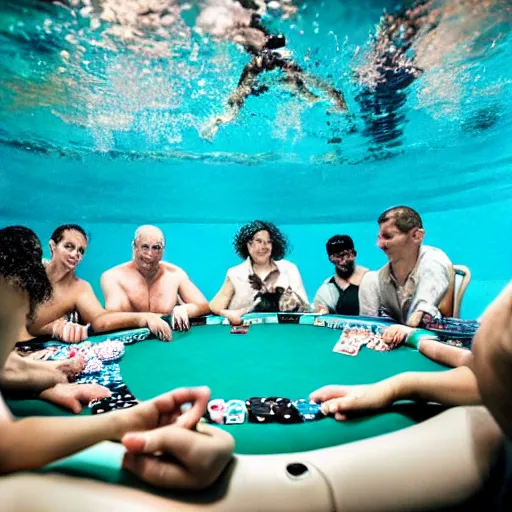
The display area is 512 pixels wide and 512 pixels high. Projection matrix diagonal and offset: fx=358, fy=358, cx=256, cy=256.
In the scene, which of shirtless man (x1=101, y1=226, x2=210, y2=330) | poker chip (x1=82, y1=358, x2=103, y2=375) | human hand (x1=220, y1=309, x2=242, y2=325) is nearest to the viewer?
poker chip (x1=82, y1=358, x2=103, y2=375)

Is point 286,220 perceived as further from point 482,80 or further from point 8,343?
point 8,343

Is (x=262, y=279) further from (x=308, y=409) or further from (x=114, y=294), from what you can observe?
(x=308, y=409)

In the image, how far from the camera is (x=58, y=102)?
308 centimetres

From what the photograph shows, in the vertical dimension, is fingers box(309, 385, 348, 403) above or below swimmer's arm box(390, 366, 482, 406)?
below

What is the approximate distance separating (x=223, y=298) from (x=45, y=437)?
259 centimetres

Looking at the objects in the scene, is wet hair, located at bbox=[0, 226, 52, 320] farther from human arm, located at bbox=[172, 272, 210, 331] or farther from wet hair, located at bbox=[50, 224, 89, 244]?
human arm, located at bbox=[172, 272, 210, 331]

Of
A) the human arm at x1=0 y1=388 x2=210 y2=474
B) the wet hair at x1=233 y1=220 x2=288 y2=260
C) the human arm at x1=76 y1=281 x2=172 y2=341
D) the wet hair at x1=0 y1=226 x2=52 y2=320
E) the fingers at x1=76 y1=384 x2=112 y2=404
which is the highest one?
the wet hair at x1=233 y1=220 x2=288 y2=260

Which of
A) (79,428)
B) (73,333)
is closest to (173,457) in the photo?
(79,428)

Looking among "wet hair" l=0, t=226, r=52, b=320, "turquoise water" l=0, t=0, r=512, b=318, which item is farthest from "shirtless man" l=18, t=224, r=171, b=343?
"wet hair" l=0, t=226, r=52, b=320

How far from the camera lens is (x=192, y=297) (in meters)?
3.45

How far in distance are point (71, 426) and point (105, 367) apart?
41.7 inches

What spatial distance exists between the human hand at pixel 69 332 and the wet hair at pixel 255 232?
67.8 inches

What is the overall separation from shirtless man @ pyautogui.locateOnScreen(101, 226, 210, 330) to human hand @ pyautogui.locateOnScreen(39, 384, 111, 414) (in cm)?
160

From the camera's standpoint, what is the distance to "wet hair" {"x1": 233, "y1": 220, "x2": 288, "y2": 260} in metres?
3.75
